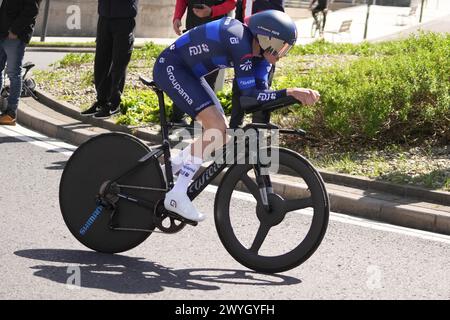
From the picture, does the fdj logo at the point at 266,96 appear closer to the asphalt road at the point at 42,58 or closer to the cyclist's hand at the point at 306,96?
the cyclist's hand at the point at 306,96

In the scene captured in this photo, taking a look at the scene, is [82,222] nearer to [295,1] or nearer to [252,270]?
[252,270]

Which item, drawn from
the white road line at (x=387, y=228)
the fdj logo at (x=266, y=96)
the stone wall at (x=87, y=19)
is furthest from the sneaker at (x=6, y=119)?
the stone wall at (x=87, y=19)

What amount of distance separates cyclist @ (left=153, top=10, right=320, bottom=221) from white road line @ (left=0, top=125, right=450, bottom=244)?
369mm

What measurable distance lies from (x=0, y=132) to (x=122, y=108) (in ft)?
4.38

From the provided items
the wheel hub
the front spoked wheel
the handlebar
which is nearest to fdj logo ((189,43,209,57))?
the handlebar

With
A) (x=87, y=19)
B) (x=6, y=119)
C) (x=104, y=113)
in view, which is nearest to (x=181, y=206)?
(x=104, y=113)

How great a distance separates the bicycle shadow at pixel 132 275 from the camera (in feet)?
22.0

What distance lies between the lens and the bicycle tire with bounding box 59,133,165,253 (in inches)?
285

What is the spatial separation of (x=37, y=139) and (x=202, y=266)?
504cm

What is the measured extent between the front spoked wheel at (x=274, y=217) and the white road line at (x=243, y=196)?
10cm

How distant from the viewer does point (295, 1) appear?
42.8 metres

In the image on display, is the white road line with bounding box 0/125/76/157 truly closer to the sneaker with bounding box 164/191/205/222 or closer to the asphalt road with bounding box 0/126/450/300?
the asphalt road with bounding box 0/126/450/300
